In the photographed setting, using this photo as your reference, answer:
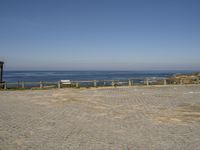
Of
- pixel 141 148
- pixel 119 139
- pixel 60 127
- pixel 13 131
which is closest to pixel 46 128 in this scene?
pixel 60 127

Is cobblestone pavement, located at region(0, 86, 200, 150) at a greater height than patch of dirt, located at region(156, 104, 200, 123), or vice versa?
patch of dirt, located at region(156, 104, 200, 123)

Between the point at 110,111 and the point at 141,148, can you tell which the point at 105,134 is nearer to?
the point at 141,148

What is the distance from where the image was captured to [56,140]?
611 centimetres

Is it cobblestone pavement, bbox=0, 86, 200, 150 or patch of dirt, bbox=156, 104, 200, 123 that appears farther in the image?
patch of dirt, bbox=156, 104, 200, 123

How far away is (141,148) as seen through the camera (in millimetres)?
5496

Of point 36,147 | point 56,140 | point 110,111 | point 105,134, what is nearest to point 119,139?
point 105,134

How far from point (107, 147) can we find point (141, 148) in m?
0.86

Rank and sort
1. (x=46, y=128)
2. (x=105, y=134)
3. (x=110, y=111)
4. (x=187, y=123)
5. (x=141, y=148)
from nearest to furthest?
(x=141, y=148), (x=105, y=134), (x=46, y=128), (x=187, y=123), (x=110, y=111)

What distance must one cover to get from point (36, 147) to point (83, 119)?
10.9 ft

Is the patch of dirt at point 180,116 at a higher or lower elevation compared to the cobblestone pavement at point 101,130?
higher

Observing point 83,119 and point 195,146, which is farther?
point 83,119

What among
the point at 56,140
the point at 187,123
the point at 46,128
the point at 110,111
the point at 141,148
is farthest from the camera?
the point at 110,111

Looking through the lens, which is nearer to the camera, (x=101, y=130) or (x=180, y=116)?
(x=101, y=130)

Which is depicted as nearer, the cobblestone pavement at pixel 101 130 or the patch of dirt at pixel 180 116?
the cobblestone pavement at pixel 101 130
